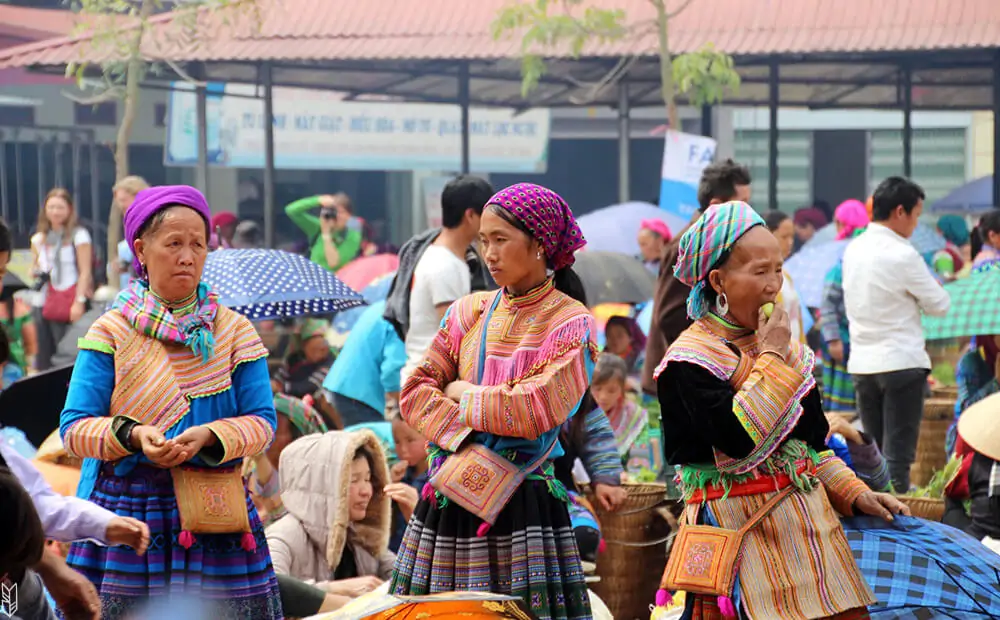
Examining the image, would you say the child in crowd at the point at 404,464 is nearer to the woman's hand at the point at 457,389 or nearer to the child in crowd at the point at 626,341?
the woman's hand at the point at 457,389

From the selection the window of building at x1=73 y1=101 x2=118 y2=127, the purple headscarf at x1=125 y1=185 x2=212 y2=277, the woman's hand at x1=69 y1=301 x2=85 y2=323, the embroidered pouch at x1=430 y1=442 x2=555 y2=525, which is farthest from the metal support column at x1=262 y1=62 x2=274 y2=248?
the embroidered pouch at x1=430 y1=442 x2=555 y2=525

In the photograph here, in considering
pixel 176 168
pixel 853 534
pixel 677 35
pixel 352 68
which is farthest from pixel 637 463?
pixel 176 168

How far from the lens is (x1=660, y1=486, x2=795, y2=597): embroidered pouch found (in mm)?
3553

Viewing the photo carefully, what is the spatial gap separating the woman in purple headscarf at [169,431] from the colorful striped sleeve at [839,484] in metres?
1.57

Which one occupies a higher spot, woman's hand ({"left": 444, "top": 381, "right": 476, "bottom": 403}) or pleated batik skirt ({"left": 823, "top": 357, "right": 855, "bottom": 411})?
Answer: woman's hand ({"left": 444, "top": 381, "right": 476, "bottom": 403})

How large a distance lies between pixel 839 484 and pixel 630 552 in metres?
2.67

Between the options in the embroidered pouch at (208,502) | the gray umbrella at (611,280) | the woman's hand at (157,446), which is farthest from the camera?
the gray umbrella at (611,280)

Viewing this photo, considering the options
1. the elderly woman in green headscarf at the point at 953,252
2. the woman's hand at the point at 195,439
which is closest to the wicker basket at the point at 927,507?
the woman's hand at the point at 195,439

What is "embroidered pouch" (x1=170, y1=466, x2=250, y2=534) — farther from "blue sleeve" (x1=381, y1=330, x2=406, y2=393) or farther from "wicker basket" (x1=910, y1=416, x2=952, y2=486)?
"wicker basket" (x1=910, y1=416, x2=952, y2=486)

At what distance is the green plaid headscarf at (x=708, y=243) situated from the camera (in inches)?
145

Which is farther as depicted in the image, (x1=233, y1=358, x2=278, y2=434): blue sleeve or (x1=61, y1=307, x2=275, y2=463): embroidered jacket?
(x1=233, y1=358, x2=278, y2=434): blue sleeve

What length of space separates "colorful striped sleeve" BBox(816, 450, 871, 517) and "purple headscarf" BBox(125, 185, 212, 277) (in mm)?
1872

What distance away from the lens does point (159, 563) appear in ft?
13.4

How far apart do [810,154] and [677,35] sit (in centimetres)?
1062
